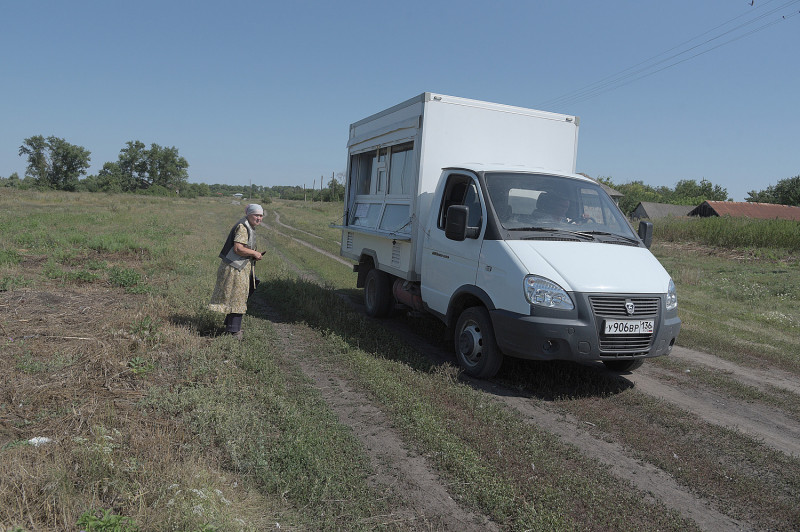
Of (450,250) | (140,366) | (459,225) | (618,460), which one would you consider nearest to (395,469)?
(618,460)

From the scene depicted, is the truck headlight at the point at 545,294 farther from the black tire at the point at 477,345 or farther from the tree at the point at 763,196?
the tree at the point at 763,196

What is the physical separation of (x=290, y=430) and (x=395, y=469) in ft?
3.13

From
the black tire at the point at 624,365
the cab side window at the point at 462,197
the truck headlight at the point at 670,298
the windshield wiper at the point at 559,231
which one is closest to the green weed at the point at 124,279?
the cab side window at the point at 462,197

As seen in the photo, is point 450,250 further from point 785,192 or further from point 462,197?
point 785,192

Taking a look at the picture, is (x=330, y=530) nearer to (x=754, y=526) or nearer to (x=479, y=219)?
(x=754, y=526)

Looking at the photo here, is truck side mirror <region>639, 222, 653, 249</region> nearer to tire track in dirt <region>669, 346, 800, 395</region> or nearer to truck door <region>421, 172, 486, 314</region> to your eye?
tire track in dirt <region>669, 346, 800, 395</region>

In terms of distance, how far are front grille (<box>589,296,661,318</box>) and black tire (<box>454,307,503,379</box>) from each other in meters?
Answer: 1.14

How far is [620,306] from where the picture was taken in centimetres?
536

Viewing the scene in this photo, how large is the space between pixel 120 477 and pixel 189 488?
0.51 metres

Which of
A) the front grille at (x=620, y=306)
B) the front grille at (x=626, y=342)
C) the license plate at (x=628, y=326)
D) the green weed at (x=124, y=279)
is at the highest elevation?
the front grille at (x=620, y=306)

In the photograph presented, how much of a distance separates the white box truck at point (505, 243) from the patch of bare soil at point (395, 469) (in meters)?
1.57

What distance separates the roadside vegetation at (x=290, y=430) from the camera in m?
3.28

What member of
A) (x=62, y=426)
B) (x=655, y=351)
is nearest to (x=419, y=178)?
(x=655, y=351)

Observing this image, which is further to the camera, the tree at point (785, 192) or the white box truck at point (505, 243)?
the tree at point (785, 192)
